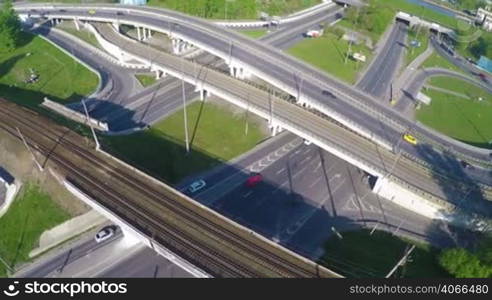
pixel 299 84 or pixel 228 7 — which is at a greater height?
pixel 228 7

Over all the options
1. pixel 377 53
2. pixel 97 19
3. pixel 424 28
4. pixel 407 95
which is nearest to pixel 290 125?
pixel 407 95

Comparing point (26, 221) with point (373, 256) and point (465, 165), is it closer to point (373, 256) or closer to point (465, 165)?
point (373, 256)

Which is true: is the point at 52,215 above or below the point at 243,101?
below

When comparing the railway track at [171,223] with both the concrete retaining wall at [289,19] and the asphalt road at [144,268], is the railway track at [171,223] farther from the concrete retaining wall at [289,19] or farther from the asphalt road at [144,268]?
the concrete retaining wall at [289,19]

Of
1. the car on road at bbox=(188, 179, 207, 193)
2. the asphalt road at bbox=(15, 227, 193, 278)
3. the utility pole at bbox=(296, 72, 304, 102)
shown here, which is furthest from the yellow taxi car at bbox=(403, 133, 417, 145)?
the asphalt road at bbox=(15, 227, 193, 278)

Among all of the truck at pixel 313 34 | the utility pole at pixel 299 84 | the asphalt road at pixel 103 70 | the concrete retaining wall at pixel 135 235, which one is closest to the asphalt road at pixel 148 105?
the asphalt road at pixel 103 70

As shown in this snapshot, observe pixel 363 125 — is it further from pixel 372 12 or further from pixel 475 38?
pixel 475 38

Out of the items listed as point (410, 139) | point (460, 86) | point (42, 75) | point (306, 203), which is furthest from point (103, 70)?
point (460, 86)
